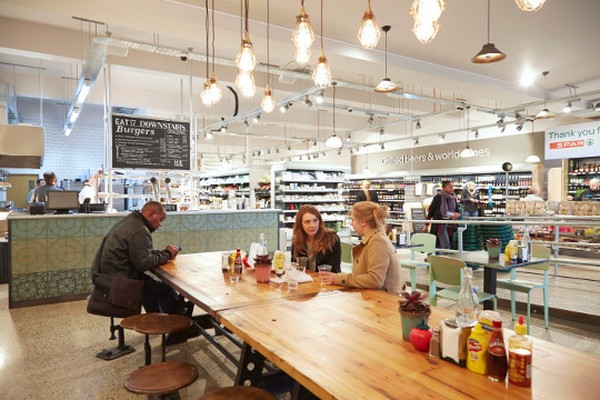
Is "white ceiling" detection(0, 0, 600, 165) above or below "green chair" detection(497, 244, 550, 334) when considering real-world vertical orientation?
above

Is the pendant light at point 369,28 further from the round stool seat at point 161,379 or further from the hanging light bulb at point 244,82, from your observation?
the round stool seat at point 161,379

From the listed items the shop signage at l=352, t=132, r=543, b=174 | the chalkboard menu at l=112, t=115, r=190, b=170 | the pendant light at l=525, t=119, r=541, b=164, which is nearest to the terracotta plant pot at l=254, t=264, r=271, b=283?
the chalkboard menu at l=112, t=115, r=190, b=170

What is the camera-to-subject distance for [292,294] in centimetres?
240

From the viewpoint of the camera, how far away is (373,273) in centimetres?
254

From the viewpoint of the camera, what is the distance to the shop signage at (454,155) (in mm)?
12008

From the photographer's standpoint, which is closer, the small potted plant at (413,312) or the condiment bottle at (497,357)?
the condiment bottle at (497,357)

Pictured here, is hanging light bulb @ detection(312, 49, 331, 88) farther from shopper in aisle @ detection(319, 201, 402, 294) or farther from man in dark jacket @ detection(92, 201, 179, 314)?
man in dark jacket @ detection(92, 201, 179, 314)

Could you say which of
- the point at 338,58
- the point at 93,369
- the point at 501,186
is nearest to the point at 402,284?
the point at 93,369

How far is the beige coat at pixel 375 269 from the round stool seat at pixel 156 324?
42.9 inches

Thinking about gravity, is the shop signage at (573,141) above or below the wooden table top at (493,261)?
above

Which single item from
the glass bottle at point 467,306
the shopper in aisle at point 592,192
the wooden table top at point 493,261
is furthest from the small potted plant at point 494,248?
the shopper in aisle at point 592,192

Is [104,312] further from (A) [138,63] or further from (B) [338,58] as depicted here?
(A) [138,63]

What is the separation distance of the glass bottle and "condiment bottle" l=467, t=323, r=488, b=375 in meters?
0.07

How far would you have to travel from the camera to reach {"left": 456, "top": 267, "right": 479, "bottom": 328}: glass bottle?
1.45 metres
